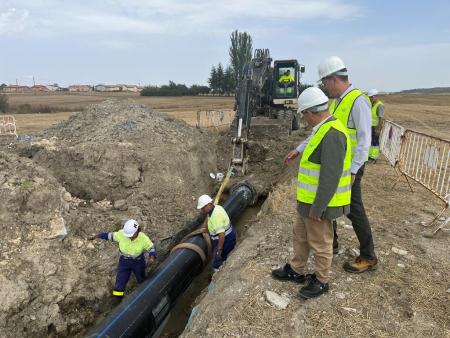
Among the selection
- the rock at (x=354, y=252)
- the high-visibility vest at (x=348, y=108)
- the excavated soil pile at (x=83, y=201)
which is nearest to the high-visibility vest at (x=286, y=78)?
the excavated soil pile at (x=83, y=201)

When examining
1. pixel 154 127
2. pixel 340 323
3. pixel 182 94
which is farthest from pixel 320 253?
pixel 182 94

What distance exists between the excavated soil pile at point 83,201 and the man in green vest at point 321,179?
3667 millimetres

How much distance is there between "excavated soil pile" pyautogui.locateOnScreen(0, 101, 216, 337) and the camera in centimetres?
522

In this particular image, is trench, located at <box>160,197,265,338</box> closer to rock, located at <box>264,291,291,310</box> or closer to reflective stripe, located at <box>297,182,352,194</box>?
rock, located at <box>264,291,291,310</box>

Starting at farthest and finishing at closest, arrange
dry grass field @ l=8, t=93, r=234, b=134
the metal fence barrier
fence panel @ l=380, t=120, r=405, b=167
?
dry grass field @ l=8, t=93, r=234, b=134 < fence panel @ l=380, t=120, r=405, b=167 < the metal fence barrier

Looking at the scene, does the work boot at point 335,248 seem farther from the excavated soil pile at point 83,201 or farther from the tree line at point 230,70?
the tree line at point 230,70

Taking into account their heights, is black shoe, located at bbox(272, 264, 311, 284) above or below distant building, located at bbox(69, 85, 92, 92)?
below

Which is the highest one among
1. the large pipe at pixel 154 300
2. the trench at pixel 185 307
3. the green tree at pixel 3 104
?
the green tree at pixel 3 104

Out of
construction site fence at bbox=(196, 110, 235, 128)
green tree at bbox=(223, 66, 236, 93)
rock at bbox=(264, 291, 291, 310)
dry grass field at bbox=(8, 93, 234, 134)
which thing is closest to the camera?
rock at bbox=(264, 291, 291, 310)

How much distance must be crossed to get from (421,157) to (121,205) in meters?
6.67

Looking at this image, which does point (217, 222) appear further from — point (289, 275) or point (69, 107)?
point (69, 107)

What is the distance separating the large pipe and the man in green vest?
2.01 m

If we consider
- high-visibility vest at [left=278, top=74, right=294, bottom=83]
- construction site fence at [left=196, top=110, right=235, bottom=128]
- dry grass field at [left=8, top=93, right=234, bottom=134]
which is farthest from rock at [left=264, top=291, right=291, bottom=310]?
construction site fence at [left=196, top=110, right=235, bottom=128]

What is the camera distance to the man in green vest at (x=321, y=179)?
3062mm
